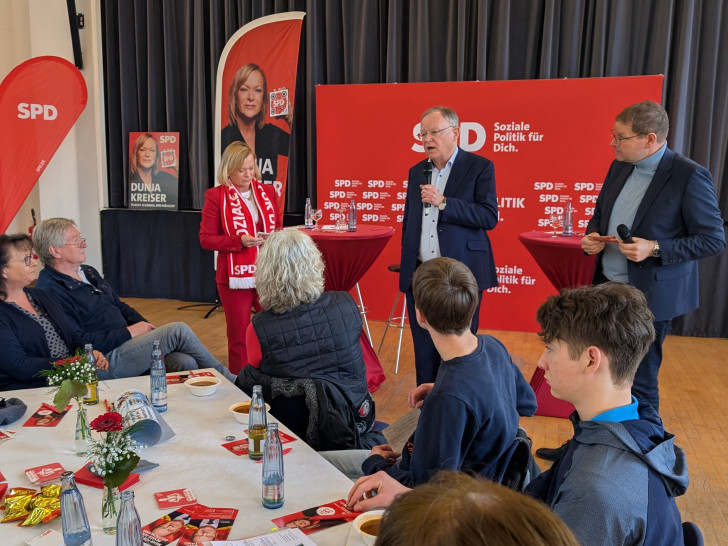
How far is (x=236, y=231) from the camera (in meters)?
3.99

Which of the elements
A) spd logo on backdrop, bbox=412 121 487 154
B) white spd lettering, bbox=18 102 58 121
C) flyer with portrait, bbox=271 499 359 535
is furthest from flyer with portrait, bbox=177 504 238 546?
white spd lettering, bbox=18 102 58 121

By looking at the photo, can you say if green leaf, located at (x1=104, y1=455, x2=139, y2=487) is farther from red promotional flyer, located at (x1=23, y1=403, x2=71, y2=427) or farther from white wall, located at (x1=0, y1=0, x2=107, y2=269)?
white wall, located at (x1=0, y1=0, x2=107, y2=269)

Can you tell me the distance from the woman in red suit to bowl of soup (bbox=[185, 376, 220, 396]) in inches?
61.2

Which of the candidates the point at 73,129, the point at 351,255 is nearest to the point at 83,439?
the point at 351,255

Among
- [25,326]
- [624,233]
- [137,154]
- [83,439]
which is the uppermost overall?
[137,154]

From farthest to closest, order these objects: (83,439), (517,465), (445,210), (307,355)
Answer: (445,210) → (307,355) → (83,439) → (517,465)

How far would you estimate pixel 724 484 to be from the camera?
292cm

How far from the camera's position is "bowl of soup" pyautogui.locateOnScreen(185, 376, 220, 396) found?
227cm

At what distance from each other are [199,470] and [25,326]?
154 cm

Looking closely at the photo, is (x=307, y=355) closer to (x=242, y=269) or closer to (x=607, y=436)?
(x=607, y=436)

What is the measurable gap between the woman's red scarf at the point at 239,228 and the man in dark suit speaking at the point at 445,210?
101cm

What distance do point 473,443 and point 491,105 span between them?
14.3ft

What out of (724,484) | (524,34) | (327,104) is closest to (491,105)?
(524,34)

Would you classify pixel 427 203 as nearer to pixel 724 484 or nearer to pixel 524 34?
pixel 724 484
